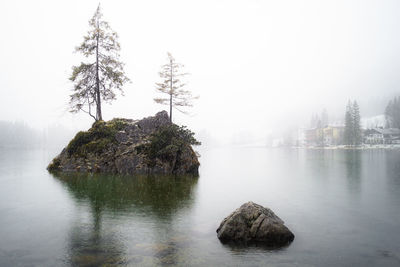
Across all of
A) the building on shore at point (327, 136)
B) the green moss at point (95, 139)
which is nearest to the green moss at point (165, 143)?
the green moss at point (95, 139)

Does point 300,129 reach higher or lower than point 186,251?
higher

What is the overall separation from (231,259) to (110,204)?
361 inches

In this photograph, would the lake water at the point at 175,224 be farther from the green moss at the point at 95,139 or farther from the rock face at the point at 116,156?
the green moss at the point at 95,139

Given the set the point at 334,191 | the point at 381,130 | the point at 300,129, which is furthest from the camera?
the point at 300,129

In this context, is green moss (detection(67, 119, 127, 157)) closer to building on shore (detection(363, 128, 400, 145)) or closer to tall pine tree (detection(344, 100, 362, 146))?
tall pine tree (detection(344, 100, 362, 146))

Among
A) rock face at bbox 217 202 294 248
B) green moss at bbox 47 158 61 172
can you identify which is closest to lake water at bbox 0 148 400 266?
rock face at bbox 217 202 294 248

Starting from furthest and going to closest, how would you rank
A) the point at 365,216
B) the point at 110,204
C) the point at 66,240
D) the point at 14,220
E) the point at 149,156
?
the point at 149,156
the point at 110,204
the point at 365,216
the point at 14,220
the point at 66,240

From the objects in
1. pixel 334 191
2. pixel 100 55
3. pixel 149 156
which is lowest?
pixel 334 191

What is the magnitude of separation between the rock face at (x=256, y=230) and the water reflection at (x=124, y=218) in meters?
2.16

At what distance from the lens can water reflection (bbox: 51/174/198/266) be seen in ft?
26.5

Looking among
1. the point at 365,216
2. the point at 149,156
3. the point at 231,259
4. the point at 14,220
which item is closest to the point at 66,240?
the point at 14,220

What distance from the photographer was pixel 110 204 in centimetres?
1458

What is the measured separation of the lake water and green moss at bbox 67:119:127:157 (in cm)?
790

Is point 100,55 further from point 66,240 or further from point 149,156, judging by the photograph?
point 66,240
